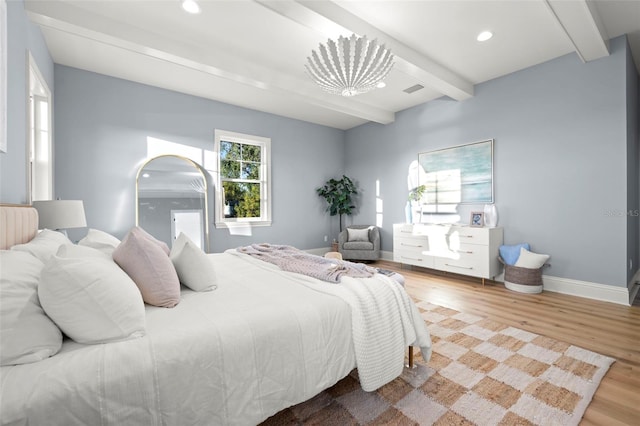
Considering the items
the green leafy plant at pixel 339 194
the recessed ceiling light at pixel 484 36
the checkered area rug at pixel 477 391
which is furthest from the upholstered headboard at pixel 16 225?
the green leafy plant at pixel 339 194

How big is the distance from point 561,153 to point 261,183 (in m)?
4.42

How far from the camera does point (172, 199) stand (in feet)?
14.1

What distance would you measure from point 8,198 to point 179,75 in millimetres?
2584

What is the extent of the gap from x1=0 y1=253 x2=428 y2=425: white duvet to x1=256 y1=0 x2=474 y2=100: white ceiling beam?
2202 mm

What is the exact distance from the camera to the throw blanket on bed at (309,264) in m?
1.87

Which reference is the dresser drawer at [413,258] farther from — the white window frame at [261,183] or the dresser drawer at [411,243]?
the white window frame at [261,183]

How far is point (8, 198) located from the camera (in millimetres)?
1915

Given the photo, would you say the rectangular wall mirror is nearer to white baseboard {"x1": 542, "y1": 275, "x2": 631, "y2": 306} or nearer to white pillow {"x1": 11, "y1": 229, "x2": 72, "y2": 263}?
white baseboard {"x1": 542, "y1": 275, "x2": 631, "y2": 306}

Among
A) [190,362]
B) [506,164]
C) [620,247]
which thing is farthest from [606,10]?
[190,362]

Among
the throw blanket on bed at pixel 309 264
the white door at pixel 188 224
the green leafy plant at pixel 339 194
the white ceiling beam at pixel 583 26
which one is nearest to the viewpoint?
the throw blanket on bed at pixel 309 264

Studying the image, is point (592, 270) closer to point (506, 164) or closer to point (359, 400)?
point (506, 164)

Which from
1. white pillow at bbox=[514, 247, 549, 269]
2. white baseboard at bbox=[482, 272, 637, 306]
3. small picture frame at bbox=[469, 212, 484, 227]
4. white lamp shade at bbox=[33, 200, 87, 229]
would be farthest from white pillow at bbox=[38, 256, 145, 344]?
white baseboard at bbox=[482, 272, 637, 306]

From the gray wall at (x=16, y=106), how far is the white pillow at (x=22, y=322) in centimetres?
126

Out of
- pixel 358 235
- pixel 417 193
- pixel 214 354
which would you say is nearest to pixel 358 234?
pixel 358 235
